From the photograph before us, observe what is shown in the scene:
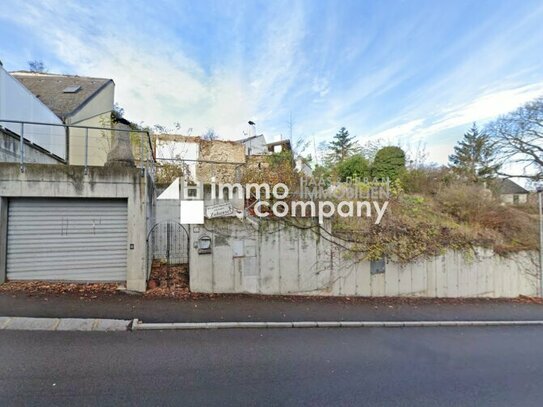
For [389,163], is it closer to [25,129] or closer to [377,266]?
[377,266]

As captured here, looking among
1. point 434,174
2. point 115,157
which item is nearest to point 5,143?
point 115,157

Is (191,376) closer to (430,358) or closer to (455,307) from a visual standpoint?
(430,358)

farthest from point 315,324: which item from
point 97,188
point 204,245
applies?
point 97,188

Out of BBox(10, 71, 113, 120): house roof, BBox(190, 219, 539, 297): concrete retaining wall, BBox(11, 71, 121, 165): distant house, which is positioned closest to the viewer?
BBox(190, 219, 539, 297): concrete retaining wall

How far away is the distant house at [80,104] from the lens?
12992mm

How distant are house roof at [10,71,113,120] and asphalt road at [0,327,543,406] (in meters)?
13.3

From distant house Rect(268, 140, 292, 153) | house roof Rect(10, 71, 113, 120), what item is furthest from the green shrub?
→ house roof Rect(10, 71, 113, 120)

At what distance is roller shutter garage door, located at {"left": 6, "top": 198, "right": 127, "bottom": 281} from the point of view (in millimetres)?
7133

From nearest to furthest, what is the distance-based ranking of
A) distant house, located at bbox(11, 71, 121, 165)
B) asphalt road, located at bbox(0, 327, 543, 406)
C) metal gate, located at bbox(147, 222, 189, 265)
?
asphalt road, located at bbox(0, 327, 543, 406), metal gate, located at bbox(147, 222, 189, 265), distant house, located at bbox(11, 71, 121, 165)

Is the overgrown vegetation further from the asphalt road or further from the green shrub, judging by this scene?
the asphalt road

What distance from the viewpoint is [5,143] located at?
7.98 m

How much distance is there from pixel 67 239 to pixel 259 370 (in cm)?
613

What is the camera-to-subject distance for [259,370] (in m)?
3.97

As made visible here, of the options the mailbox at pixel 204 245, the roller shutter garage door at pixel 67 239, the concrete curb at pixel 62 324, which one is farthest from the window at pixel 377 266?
the roller shutter garage door at pixel 67 239
